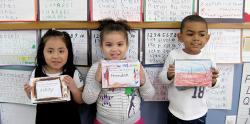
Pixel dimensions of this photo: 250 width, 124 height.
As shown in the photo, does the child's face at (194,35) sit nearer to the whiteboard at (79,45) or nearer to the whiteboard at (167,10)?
the whiteboard at (167,10)

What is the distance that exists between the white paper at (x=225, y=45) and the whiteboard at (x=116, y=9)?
406 mm

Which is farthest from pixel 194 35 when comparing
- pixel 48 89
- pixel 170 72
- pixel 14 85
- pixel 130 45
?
pixel 14 85

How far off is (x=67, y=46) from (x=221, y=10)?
0.81m

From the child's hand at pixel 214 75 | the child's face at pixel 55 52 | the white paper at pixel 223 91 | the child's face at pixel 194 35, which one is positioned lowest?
the white paper at pixel 223 91

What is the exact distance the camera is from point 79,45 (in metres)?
1.39

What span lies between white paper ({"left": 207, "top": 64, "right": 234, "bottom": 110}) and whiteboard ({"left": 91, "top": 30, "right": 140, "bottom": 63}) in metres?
0.47

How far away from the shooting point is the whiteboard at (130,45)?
1.38 meters

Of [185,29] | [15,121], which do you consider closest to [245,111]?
[185,29]

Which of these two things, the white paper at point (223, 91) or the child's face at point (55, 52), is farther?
the white paper at point (223, 91)

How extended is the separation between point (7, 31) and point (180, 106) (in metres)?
0.96

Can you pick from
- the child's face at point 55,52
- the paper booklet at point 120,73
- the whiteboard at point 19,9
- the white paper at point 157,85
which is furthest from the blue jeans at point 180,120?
the whiteboard at point 19,9

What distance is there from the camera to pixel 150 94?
1304 mm

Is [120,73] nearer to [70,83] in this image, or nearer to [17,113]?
[70,83]

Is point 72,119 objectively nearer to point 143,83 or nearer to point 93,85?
point 93,85
